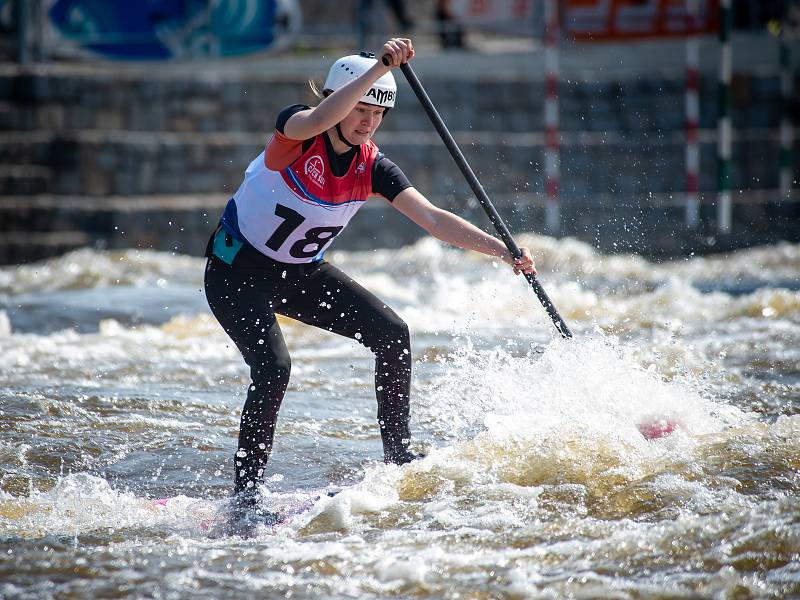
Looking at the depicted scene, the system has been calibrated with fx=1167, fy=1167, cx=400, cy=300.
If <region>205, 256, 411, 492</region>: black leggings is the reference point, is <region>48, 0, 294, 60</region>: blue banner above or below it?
above

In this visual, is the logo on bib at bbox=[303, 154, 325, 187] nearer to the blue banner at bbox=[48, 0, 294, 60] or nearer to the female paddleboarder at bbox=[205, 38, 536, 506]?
the female paddleboarder at bbox=[205, 38, 536, 506]

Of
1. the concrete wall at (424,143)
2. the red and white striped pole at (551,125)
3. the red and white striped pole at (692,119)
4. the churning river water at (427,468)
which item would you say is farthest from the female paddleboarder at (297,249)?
the red and white striped pole at (692,119)

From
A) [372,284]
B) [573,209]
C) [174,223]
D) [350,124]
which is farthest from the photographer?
[573,209]

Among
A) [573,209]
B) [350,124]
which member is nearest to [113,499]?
[350,124]

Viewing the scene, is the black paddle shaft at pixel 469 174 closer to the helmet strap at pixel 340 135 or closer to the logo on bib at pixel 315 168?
the helmet strap at pixel 340 135

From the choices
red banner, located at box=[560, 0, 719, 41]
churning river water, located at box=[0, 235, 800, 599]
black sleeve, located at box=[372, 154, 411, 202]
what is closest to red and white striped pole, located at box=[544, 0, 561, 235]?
red banner, located at box=[560, 0, 719, 41]

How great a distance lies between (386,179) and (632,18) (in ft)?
30.7

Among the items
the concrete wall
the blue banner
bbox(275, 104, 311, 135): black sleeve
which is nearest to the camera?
bbox(275, 104, 311, 135): black sleeve

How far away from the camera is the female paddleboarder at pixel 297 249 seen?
4457 millimetres

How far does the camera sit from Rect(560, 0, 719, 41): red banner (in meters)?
13.1

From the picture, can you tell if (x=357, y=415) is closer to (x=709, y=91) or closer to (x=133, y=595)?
(x=133, y=595)

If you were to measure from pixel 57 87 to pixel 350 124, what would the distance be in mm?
7979

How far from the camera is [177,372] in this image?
24.0 feet

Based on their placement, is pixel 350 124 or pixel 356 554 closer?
pixel 356 554
